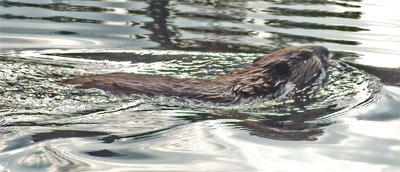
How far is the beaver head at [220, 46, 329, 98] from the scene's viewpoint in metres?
4.89

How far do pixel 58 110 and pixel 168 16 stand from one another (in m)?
4.37

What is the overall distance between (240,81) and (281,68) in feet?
1.57

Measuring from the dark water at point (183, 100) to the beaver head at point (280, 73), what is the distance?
0.57 ft

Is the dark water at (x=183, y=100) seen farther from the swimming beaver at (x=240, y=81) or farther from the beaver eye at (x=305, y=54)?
the beaver eye at (x=305, y=54)

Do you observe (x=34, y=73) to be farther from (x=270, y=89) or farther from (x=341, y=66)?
(x=341, y=66)

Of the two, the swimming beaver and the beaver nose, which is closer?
the swimming beaver

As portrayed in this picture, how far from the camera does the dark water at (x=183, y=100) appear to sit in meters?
3.46

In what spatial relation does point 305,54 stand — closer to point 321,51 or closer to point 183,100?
point 321,51

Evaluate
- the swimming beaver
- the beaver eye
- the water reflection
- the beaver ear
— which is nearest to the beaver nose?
the swimming beaver

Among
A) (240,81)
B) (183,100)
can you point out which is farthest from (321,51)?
(183,100)

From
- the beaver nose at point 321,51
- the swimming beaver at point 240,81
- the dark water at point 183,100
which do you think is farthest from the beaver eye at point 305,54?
the dark water at point 183,100

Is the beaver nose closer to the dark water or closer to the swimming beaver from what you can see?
the swimming beaver

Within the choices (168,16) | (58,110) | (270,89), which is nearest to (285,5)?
(168,16)

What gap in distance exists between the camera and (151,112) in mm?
4254
